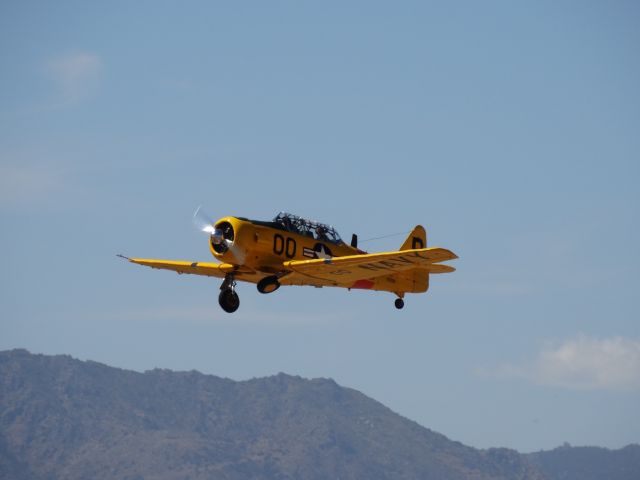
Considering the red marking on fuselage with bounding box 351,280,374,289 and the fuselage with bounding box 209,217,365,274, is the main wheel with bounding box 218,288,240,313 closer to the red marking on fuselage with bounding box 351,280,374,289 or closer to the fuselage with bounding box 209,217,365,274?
the fuselage with bounding box 209,217,365,274

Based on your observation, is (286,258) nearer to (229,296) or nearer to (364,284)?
(229,296)

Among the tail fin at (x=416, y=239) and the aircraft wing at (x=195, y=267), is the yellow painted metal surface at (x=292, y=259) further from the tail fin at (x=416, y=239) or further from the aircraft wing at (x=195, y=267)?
the tail fin at (x=416, y=239)

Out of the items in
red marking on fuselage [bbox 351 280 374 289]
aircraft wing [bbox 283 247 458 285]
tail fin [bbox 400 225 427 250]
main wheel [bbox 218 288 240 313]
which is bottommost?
main wheel [bbox 218 288 240 313]

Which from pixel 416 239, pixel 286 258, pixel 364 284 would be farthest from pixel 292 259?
pixel 416 239

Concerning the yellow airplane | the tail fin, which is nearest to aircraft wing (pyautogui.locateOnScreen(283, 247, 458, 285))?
the yellow airplane

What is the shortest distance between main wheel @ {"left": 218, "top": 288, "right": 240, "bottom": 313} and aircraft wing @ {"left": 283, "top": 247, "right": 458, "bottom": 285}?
1.98 meters

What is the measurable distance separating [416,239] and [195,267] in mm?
9565

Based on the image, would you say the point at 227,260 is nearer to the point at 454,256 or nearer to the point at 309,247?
the point at 309,247

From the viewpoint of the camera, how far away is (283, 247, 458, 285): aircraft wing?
3341 cm

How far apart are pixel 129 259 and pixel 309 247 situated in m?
6.79

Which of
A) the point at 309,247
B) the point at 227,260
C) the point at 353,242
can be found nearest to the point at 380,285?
the point at 353,242

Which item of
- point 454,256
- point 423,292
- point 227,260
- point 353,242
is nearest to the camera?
point 454,256

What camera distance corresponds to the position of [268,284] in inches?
1358

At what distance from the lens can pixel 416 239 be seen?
141 ft
